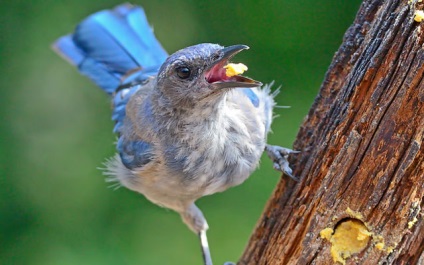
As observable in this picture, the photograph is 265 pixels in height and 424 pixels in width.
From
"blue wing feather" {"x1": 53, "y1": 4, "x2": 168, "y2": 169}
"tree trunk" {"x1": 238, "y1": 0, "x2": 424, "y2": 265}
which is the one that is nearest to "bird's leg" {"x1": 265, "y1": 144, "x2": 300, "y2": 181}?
"tree trunk" {"x1": 238, "y1": 0, "x2": 424, "y2": 265}

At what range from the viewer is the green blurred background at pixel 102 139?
4738mm

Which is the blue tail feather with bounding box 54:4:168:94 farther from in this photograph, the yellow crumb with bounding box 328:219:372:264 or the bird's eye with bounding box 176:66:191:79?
the yellow crumb with bounding box 328:219:372:264

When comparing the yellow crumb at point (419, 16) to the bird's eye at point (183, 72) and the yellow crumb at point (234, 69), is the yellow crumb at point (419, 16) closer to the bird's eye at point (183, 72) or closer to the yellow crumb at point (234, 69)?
the yellow crumb at point (234, 69)

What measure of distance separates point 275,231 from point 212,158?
1.40 feet

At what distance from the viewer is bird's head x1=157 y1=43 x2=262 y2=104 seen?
9.01 feet

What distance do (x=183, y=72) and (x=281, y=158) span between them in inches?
20.5

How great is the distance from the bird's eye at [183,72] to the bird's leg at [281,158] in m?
0.49

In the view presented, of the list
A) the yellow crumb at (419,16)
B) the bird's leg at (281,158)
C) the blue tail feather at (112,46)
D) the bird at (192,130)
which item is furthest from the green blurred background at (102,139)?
the yellow crumb at (419,16)

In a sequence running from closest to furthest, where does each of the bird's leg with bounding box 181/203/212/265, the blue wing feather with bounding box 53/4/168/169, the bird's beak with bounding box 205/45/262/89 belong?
1. the bird's beak with bounding box 205/45/262/89
2. the bird's leg with bounding box 181/203/212/265
3. the blue wing feather with bounding box 53/4/168/169

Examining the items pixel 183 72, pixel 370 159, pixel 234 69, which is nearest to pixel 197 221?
pixel 183 72

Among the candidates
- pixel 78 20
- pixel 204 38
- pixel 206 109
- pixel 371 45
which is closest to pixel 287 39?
pixel 204 38

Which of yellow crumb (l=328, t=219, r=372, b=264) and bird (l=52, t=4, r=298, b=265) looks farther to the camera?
bird (l=52, t=4, r=298, b=265)

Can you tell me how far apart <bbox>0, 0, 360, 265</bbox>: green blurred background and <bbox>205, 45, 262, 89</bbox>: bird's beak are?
195 cm

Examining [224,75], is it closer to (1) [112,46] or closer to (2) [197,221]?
(2) [197,221]
